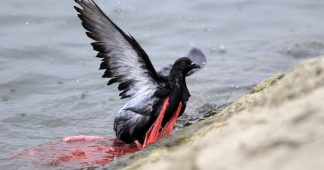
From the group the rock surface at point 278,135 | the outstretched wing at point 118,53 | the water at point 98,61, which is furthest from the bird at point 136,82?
the rock surface at point 278,135

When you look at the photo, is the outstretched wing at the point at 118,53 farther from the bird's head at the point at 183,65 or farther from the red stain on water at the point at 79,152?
the red stain on water at the point at 79,152

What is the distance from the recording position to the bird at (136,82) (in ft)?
18.4

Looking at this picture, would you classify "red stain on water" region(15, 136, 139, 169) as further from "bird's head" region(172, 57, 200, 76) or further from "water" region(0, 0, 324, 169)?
"bird's head" region(172, 57, 200, 76)

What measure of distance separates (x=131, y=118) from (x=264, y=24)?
5943mm

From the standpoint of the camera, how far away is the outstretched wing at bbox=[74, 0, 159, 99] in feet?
18.2

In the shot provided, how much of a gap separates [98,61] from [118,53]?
12.8ft

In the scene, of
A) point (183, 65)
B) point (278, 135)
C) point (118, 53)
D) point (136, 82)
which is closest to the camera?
point (278, 135)

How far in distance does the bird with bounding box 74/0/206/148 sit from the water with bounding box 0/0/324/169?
1032 mm

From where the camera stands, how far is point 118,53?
571cm

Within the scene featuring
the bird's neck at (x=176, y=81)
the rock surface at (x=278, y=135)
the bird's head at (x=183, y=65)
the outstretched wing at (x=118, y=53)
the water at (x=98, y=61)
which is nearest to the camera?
the rock surface at (x=278, y=135)

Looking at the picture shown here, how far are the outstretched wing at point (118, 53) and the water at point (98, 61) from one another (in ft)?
3.83

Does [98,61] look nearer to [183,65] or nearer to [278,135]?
[183,65]

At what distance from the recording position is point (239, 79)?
29.1ft

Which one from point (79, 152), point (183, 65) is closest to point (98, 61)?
point (183, 65)
